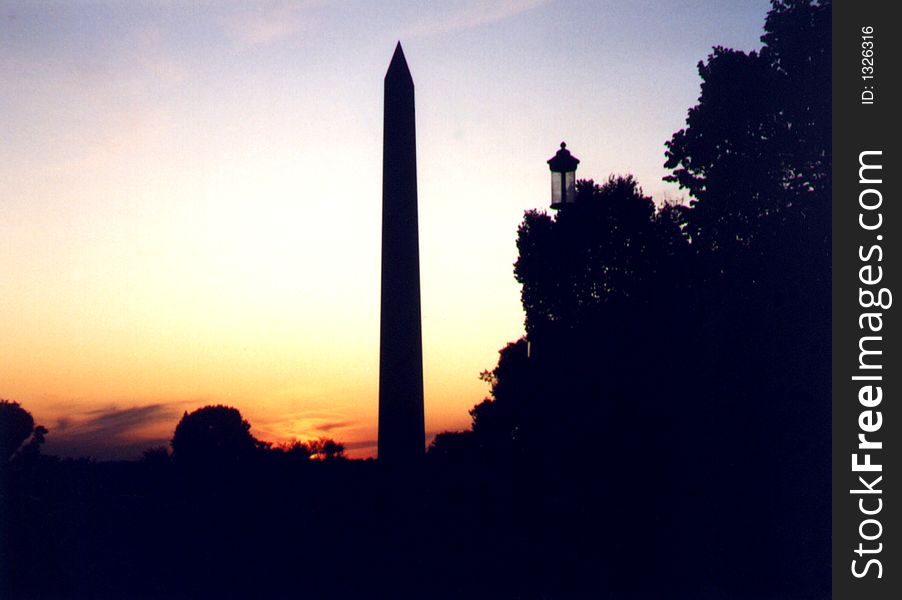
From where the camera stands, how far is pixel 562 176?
15750mm

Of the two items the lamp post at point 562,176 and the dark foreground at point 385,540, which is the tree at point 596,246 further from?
the dark foreground at point 385,540

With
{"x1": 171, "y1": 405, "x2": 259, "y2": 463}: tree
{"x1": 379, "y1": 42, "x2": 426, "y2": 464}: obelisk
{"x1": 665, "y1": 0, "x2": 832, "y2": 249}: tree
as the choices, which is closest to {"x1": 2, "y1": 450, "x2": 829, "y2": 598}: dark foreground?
{"x1": 379, "y1": 42, "x2": 426, "y2": 464}: obelisk

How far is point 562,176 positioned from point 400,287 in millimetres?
4642

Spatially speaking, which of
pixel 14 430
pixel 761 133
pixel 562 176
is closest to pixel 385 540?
pixel 562 176

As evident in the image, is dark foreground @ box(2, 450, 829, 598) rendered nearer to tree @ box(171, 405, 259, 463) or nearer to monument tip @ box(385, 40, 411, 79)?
monument tip @ box(385, 40, 411, 79)

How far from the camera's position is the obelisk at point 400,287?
18609 millimetres

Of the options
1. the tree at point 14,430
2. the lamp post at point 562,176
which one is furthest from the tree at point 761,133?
the tree at point 14,430

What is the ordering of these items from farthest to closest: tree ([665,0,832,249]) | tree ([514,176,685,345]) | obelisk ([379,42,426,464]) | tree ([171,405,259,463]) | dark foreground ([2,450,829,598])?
tree ([171,405,259,463]) → tree ([514,176,685,345]) → tree ([665,0,832,249]) → obelisk ([379,42,426,464]) → dark foreground ([2,450,829,598])

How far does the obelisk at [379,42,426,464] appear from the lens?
733 inches

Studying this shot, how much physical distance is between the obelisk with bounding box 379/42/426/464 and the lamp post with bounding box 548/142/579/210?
13.5ft

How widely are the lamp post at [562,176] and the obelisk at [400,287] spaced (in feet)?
13.5
